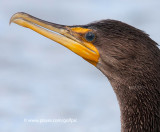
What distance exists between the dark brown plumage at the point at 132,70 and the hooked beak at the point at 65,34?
24 centimetres

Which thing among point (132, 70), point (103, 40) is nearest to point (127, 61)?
point (132, 70)

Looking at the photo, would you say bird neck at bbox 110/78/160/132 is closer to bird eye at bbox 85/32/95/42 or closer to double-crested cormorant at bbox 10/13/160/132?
A: double-crested cormorant at bbox 10/13/160/132

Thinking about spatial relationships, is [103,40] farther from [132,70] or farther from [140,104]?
[140,104]

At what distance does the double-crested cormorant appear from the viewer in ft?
23.4

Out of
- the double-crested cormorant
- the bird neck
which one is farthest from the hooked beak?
the bird neck

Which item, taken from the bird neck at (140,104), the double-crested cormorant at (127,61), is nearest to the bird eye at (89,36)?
the double-crested cormorant at (127,61)

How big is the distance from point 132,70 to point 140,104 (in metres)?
Answer: 0.60

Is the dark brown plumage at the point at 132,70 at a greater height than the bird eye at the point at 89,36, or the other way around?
the bird eye at the point at 89,36

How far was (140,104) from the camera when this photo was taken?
734cm

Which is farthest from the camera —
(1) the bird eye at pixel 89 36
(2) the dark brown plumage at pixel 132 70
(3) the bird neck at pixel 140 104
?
(1) the bird eye at pixel 89 36

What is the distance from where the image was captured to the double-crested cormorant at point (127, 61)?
7133 mm

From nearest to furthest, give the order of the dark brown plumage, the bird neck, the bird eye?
1. the dark brown plumage
2. the bird neck
3. the bird eye

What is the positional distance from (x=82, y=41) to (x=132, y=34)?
102cm

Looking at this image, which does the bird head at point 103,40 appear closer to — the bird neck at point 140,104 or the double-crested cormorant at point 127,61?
the double-crested cormorant at point 127,61
